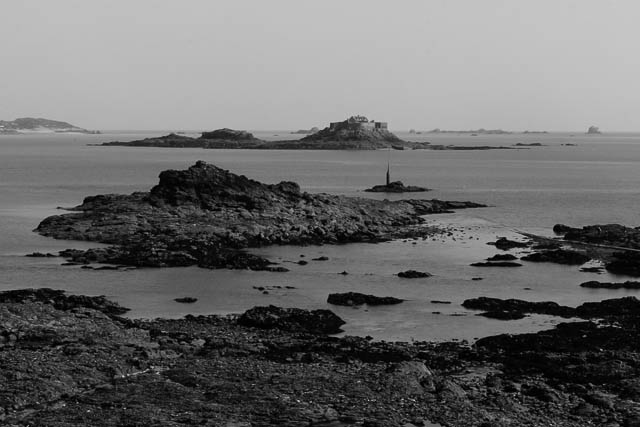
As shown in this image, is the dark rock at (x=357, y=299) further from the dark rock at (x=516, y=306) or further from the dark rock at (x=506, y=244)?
the dark rock at (x=506, y=244)

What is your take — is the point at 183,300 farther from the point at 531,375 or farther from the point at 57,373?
the point at 531,375

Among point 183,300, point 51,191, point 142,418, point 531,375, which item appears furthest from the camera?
point 51,191

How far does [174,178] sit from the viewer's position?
5791cm

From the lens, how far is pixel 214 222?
52000 mm

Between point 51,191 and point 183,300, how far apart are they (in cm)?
5981

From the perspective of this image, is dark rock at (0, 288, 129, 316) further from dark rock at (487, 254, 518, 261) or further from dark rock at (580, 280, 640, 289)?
dark rock at (487, 254, 518, 261)

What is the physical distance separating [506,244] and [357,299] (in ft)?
65.6

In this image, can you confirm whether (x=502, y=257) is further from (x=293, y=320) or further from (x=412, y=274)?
(x=293, y=320)

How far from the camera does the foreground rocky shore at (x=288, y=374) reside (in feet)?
60.1

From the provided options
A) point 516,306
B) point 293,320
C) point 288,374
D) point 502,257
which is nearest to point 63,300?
point 293,320

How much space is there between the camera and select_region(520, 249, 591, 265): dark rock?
144ft

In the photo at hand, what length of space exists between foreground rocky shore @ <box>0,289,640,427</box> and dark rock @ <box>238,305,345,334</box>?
7 centimetres

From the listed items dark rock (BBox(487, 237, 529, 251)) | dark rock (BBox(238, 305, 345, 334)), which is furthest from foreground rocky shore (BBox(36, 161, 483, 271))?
dark rock (BBox(238, 305, 345, 334))

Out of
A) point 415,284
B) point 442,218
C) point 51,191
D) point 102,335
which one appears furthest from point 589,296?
point 51,191
